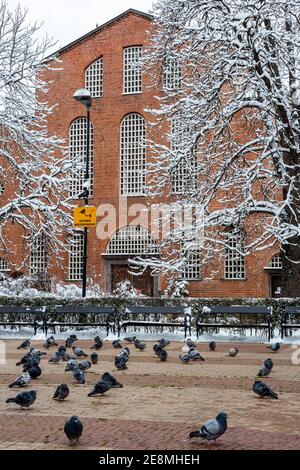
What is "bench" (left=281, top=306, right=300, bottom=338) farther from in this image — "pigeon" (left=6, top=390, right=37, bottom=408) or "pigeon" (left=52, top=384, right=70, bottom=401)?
"pigeon" (left=6, top=390, right=37, bottom=408)

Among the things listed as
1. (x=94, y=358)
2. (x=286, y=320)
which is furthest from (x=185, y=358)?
(x=286, y=320)

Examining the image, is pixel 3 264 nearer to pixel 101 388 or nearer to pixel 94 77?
pixel 94 77

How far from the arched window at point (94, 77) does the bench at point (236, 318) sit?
70.9ft

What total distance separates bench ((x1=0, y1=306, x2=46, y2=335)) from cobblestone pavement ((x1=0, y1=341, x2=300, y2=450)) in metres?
6.06

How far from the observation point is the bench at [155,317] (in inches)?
769

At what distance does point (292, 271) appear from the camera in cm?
2256

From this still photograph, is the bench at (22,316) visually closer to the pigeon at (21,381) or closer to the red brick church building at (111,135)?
the pigeon at (21,381)

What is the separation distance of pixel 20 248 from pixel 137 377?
26.6 meters

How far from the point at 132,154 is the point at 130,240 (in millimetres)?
4869

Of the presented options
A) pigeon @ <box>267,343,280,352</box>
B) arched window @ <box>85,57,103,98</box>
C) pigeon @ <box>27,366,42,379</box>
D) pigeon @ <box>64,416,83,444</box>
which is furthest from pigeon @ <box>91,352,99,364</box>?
arched window @ <box>85,57,103,98</box>

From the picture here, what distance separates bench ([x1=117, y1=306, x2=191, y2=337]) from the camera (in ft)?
64.1

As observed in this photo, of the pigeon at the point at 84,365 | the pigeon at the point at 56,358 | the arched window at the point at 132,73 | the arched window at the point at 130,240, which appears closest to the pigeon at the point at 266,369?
the pigeon at the point at 84,365

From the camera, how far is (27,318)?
72.6 ft
